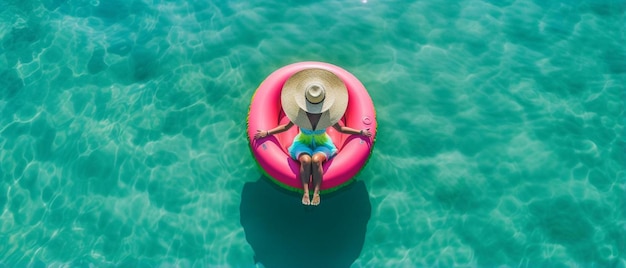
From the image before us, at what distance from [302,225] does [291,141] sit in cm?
113

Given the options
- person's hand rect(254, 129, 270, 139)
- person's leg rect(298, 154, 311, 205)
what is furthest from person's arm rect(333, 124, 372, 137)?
person's hand rect(254, 129, 270, 139)

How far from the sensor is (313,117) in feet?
17.4

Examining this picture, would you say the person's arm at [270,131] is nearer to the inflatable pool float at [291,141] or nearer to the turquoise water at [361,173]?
the inflatable pool float at [291,141]

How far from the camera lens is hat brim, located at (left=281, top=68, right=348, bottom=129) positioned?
526 centimetres

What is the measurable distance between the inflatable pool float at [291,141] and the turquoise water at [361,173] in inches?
30.8

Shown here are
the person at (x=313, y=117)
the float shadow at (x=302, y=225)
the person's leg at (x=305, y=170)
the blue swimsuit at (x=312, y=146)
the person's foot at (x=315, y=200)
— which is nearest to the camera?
the person at (x=313, y=117)

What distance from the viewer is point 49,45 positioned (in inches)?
301

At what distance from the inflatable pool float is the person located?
101mm

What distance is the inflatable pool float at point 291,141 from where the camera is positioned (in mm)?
5547

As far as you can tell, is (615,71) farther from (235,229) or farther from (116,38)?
(116,38)

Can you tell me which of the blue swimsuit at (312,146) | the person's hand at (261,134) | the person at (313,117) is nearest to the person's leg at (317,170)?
the person at (313,117)

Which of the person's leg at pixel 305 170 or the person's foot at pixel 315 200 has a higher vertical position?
the person's leg at pixel 305 170

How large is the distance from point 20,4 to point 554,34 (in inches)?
359

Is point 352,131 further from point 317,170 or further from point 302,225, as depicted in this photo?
point 302,225
